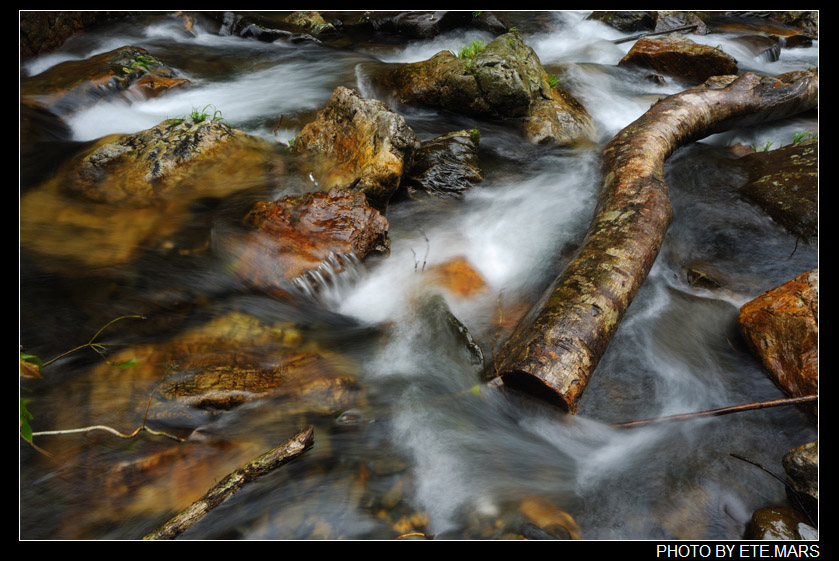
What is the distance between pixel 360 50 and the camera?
10.0 metres

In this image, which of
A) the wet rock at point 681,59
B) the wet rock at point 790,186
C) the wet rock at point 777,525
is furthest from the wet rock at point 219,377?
the wet rock at point 681,59

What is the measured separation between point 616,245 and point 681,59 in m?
6.75

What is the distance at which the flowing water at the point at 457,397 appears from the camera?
290 cm

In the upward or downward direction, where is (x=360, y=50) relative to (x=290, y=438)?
upward

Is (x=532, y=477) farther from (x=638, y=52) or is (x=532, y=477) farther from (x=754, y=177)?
(x=638, y=52)

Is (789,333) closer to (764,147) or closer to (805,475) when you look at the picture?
(805,475)

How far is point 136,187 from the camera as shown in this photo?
507 cm

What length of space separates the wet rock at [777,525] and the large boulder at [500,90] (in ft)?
17.3

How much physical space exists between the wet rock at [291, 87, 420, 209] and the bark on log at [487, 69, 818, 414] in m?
2.20

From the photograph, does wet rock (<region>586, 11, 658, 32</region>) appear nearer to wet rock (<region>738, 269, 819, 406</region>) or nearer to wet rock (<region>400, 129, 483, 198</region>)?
wet rock (<region>400, 129, 483, 198</region>)

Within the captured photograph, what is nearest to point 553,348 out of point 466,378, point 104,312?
point 466,378

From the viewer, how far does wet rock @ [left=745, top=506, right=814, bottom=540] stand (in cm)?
283

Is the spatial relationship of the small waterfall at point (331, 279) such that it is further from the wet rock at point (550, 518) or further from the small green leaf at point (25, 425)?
the wet rock at point (550, 518)

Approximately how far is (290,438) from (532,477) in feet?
5.35
